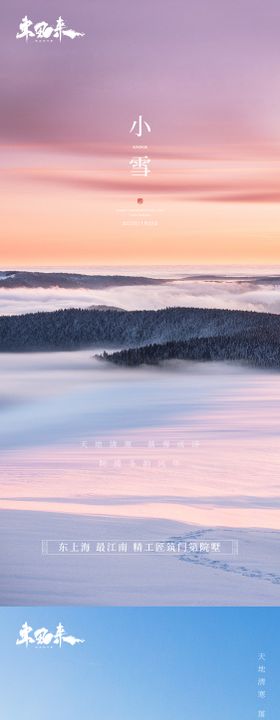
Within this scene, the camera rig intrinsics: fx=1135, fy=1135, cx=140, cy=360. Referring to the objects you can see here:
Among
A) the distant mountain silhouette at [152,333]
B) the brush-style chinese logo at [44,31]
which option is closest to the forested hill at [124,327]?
the distant mountain silhouette at [152,333]

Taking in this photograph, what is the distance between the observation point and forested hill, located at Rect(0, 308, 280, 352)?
9.77 feet

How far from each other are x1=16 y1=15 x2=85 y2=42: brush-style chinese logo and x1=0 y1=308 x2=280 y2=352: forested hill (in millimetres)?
704

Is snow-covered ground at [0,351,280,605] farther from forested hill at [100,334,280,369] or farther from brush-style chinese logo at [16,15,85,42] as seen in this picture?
brush-style chinese logo at [16,15,85,42]

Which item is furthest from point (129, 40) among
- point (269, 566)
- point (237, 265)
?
point (269, 566)

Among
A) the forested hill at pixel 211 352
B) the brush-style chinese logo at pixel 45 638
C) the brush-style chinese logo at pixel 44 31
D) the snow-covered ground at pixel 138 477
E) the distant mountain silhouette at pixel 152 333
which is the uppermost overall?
the brush-style chinese logo at pixel 44 31

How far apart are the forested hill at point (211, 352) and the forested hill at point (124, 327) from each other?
0.04ft

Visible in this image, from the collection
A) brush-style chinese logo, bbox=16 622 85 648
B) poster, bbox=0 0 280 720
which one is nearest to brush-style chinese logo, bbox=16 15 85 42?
poster, bbox=0 0 280 720

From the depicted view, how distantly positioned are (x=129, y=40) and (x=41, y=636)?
4.92 ft

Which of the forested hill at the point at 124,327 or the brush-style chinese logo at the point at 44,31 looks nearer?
the brush-style chinese logo at the point at 44,31

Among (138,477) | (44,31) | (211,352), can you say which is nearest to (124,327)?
(211,352)

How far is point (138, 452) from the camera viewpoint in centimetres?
283

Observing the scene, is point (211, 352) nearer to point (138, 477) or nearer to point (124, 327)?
point (124, 327)

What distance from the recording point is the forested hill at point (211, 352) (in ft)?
9.68

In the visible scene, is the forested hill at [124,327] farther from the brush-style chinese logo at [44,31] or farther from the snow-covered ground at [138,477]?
the brush-style chinese logo at [44,31]
